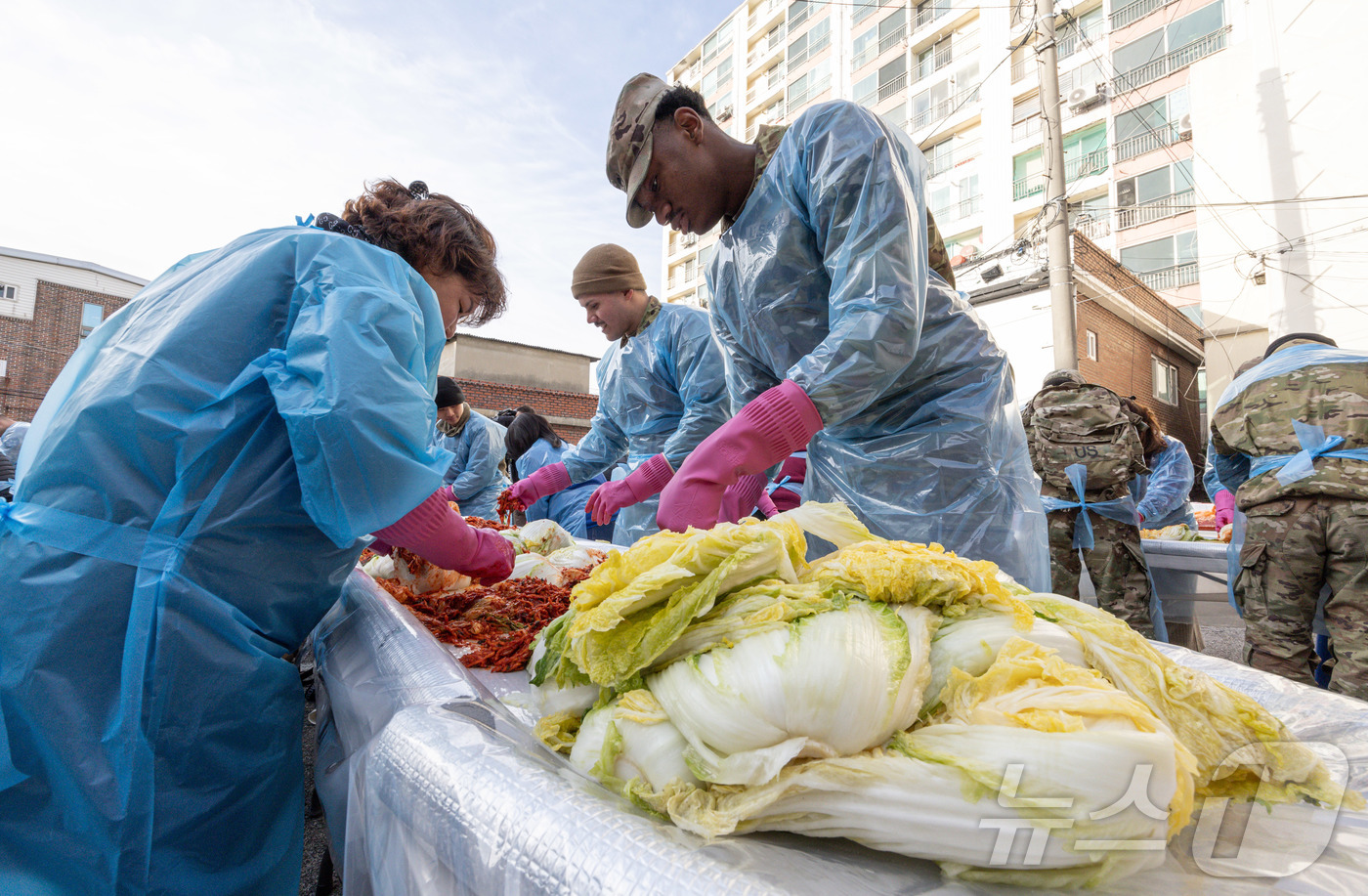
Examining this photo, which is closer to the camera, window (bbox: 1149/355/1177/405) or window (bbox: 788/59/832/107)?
window (bbox: 1149/355/1177/405)

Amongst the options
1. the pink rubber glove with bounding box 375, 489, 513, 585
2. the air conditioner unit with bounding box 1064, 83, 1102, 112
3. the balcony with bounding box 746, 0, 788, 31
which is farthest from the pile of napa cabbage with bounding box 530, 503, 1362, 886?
the balcony with bounding box 746, 0, 788, 31

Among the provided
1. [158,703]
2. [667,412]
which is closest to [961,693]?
[158,703]

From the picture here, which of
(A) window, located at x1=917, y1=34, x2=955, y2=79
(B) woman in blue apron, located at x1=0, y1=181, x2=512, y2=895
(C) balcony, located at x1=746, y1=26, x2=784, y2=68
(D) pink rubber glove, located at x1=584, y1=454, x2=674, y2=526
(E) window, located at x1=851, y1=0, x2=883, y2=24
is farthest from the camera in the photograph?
(C) balcony, located at x1=746, y1=26, x2=784, y2=68

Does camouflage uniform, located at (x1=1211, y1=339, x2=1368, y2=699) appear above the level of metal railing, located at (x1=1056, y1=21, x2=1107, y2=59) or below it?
below

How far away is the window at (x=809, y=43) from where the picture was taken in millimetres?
32906

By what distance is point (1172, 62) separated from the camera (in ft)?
70.1

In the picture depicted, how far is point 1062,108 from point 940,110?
4.69m

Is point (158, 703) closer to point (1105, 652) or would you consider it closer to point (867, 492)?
point (1105, 652)

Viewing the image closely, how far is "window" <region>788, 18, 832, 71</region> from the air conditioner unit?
14.8 metres

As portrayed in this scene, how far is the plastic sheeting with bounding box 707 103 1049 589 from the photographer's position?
177 centimetres

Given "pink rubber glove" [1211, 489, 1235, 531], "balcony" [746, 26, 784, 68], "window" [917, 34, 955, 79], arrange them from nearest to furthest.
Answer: "pink rubber glove" [1211, 489, 1235, 531]
"window" [917, 34, 955, 79]
"balcony" [746, 26, 784, 68]

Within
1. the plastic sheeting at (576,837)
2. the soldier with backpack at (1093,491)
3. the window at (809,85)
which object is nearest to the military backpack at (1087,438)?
the soldier with backpack at (1093,491)

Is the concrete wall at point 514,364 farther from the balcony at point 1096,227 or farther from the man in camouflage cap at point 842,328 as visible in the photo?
the balcony at point 1096,227

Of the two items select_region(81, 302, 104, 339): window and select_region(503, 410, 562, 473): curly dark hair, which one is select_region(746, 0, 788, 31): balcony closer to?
select_region(503, 410, 562, 473): curly dark hair
